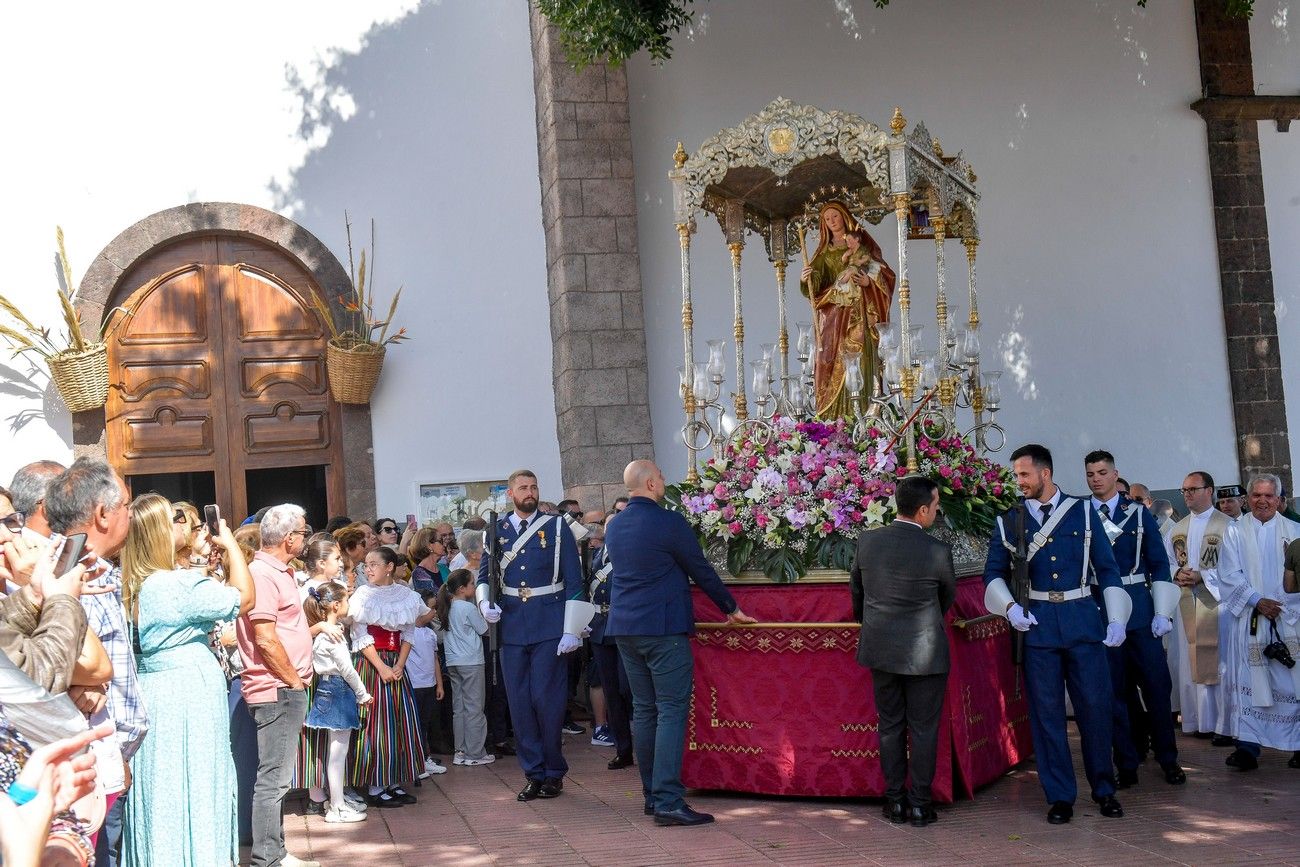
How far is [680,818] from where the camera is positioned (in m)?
6.67

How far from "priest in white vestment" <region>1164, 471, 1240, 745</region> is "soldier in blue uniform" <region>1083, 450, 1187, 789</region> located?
2.48ft

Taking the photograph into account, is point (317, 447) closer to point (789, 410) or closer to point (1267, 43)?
point (789, 410)

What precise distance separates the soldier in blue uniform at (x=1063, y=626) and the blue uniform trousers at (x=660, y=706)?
1.56 metres

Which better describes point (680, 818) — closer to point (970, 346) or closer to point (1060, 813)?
point (1060, 813)

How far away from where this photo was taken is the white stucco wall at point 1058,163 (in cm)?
1290

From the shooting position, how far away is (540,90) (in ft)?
41.1

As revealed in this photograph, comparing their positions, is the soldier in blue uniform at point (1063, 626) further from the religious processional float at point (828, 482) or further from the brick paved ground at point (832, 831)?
the religious processional float at point (828, 482)

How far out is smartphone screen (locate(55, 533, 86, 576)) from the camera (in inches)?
143

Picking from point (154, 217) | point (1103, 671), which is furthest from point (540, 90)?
point (1103, 671)

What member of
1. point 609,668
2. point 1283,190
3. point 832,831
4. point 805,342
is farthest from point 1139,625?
point 1283,190

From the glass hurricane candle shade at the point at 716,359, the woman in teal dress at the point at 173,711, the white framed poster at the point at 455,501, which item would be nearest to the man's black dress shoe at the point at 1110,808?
the glass hurricane candle shade at the point at 716,359

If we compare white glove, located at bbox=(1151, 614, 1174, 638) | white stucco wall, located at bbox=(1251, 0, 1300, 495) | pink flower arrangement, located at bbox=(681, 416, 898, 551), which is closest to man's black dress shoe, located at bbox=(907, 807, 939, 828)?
pink flower arrangement, located at bbox=(681, 416, 898, 551)

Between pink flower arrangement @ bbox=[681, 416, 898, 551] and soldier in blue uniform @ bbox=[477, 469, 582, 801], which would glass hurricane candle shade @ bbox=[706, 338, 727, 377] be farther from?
soldier in blue uniform @ bbox=[477, 469, 582, 801]

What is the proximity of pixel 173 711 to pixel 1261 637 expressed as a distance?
5969 millimetres
